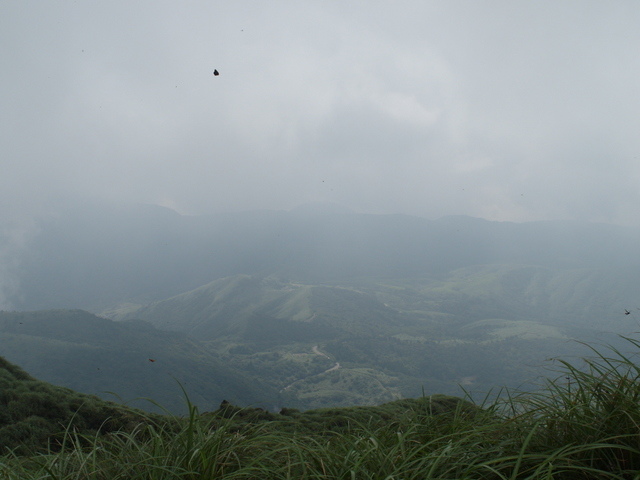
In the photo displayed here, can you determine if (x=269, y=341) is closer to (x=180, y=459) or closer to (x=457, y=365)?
(x=457, y=365)

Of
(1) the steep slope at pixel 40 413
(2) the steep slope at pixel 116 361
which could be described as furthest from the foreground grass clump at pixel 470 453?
(2) the steep slope at pixel 116 361

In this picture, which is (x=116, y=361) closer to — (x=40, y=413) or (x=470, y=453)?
(x=40, y=413)

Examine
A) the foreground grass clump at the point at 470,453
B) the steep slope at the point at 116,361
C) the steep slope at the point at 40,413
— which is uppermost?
the foreground grass clump at the point at 470,453

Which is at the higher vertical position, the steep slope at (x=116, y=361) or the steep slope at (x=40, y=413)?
the steep slope at (x=40, y=413)

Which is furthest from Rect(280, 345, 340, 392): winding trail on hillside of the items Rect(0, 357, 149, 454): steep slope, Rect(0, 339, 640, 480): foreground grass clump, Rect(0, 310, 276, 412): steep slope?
Rect(0, 339, 640, 480): foreground grass clump

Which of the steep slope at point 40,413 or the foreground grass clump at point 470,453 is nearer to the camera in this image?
the foreground grass clump at point 470,453

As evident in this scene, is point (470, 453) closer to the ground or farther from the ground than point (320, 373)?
farther from the ground

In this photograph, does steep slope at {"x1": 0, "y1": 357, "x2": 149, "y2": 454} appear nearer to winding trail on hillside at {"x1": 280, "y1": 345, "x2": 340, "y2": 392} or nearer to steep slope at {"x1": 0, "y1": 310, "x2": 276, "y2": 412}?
steep slope at {"x1": 0, "y1": 310, "x2": 276, "y2": 412}

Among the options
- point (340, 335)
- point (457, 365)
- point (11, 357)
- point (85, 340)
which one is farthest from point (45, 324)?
point (457, 365)

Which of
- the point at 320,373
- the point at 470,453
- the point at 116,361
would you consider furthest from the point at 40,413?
the point at 320,373

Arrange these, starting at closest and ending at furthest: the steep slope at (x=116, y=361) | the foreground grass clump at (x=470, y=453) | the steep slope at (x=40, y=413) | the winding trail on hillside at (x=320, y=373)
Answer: the foreground grass clump at (x=470, y=453)
the steep slope at (x=40, y=413)
the steep slope at (x=116, y=361)
the winding trail on hillside at (x=320, y=373)

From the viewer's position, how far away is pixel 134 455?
3.15m

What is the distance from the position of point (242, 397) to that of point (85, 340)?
236 feet

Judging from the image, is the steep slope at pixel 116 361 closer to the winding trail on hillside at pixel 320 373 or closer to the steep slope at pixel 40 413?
the winding trail on hillside at pixel 320 373
